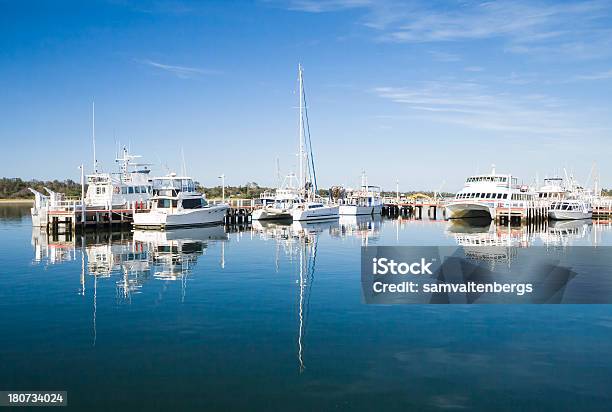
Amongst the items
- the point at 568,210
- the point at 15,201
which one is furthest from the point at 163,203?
the point at 15,201

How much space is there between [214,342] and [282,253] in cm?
2115

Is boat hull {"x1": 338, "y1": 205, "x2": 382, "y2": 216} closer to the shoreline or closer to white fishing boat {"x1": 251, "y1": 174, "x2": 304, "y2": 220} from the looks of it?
white fishing boat {"x1": 251, "y1": 174, "x2": 304, "y2": 220}

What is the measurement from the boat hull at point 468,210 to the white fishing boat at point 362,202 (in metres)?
15.0

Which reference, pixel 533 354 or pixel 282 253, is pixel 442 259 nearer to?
pixel 282 253

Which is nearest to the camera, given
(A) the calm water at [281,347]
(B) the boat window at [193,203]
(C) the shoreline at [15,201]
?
(A) the calm water at [281,347]

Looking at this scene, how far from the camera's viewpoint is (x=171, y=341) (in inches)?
581

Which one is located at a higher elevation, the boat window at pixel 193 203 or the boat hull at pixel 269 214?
the boat window at pixel 193 203

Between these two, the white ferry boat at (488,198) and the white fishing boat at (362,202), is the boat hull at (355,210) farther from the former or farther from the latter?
the white ferry boat at (488,198)

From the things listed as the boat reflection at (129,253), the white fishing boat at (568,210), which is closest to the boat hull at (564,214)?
the white fishing boat at (568,210)

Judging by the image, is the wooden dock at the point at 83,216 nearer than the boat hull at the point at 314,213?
Yes

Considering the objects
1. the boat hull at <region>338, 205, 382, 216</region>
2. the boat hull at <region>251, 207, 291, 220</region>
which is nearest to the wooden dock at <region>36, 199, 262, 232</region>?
the boat hull at <region>251, 207, 291, 220</region>

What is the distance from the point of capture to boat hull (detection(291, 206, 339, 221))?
7119cm

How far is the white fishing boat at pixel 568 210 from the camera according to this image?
87.7 m

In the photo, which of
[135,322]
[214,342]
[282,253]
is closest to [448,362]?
[214,342]
